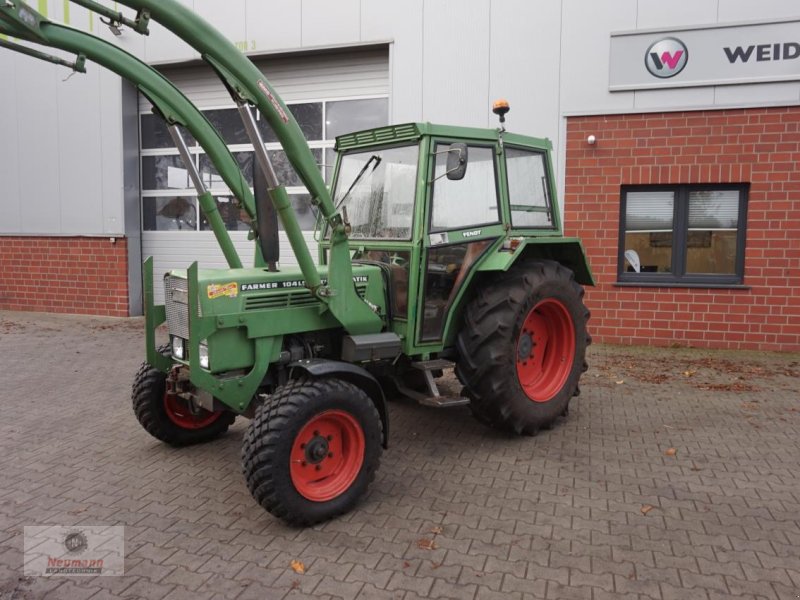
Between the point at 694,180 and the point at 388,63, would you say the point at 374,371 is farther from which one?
the point at 388,63

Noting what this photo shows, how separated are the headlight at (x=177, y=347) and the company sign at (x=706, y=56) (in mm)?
6531

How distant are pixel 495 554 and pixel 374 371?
68.3 inches

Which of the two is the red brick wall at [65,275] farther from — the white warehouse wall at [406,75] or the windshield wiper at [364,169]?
the windshield wiper at [364,169]

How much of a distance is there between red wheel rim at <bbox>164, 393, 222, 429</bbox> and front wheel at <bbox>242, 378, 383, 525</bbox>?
1.27 meters

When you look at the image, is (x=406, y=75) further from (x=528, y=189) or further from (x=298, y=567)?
(x=298, y=567)

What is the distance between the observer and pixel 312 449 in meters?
3.43

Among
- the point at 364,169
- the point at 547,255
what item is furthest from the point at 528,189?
the point at 364,169

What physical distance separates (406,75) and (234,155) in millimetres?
3635

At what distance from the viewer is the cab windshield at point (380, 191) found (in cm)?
437

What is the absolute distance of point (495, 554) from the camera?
3.08 metres

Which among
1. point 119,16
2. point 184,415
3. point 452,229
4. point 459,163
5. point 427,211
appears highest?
point 119,16

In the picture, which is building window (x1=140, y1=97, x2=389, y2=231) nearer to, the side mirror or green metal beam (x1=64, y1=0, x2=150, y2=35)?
the side mirror

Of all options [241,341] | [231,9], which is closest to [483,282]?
[241,341]

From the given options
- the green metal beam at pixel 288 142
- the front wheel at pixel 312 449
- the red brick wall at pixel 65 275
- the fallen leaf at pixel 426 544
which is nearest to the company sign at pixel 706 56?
the green metal beam at pixel 288 142
